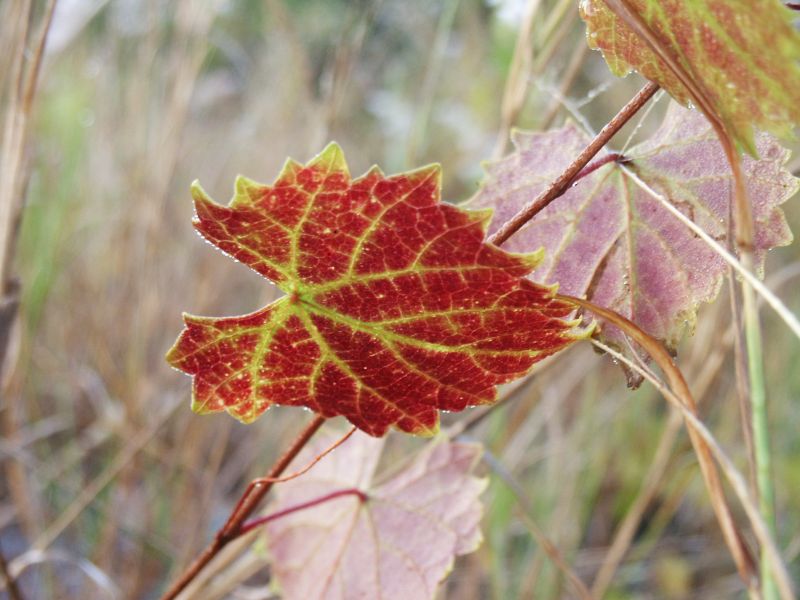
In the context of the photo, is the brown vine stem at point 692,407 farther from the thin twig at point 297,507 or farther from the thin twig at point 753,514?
the thin twig at point 297,507

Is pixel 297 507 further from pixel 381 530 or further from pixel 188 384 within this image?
pixel 188 384

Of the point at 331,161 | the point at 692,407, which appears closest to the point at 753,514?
the point at 692,407

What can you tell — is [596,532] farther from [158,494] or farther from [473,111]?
[473,111]

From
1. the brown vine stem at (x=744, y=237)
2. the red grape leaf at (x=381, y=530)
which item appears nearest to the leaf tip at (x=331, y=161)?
the brown vine stem at (x=744, y=237)

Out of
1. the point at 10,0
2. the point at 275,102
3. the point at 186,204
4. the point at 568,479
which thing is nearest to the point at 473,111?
the point at 275,102

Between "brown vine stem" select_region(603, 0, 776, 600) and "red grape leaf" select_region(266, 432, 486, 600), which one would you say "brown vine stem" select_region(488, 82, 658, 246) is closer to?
"brown vine stem" select_region(603, 0, 776, 600)

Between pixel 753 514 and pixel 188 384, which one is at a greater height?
pixel 188 384

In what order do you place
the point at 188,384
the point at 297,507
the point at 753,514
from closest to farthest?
the point at 753,514 < the point at 297,507 < the point at 188,384
